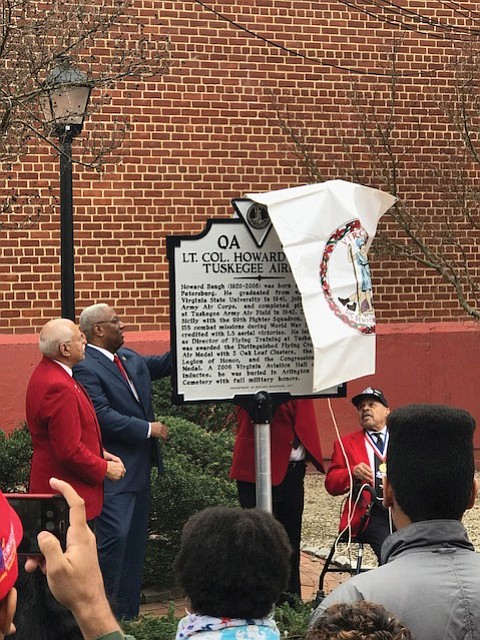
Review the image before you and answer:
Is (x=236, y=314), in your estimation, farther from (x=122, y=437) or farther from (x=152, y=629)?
(x=152, y=629)

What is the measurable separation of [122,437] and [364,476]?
152 centimetres

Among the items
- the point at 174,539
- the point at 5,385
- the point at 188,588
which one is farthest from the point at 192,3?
the point at 188,588

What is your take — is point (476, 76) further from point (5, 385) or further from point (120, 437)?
point (120, 437)

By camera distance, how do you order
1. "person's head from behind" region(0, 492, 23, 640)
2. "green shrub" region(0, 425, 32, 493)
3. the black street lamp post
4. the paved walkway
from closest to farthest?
"person's head from behind" region(0, 492, 23, 640), the paved walkway, the black street lamp post, "green shrub" region(0, 425, 32, 493)

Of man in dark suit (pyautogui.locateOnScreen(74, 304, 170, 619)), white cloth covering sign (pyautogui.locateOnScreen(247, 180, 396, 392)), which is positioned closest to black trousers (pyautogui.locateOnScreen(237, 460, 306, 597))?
man in dark suit (pyautogui.locateOnScreen(74, 304, 170, 619))

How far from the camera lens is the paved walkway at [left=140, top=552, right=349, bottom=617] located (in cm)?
730

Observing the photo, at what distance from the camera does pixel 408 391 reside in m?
13.5

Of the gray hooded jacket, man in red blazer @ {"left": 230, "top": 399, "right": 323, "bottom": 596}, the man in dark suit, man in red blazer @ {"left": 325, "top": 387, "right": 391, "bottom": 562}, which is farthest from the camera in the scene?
man in red blazer @ {"left": 325, "top": 387, "right": 391, "bottom": 562}

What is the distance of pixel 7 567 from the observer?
1779mm

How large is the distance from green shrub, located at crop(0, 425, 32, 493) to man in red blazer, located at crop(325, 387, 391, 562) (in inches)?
97.0

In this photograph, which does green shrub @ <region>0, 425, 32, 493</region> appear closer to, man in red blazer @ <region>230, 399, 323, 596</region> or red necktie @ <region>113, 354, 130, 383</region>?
red necktie @ <region>113, 354, 130, 383</region>

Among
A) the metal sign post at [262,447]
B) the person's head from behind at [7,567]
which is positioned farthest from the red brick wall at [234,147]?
the person's head from behind at [7,567]

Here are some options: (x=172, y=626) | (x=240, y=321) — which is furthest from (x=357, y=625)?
(x=240, y=321)

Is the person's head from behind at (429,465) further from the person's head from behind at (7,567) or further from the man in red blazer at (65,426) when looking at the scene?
the man in red blazer at (65,426)
